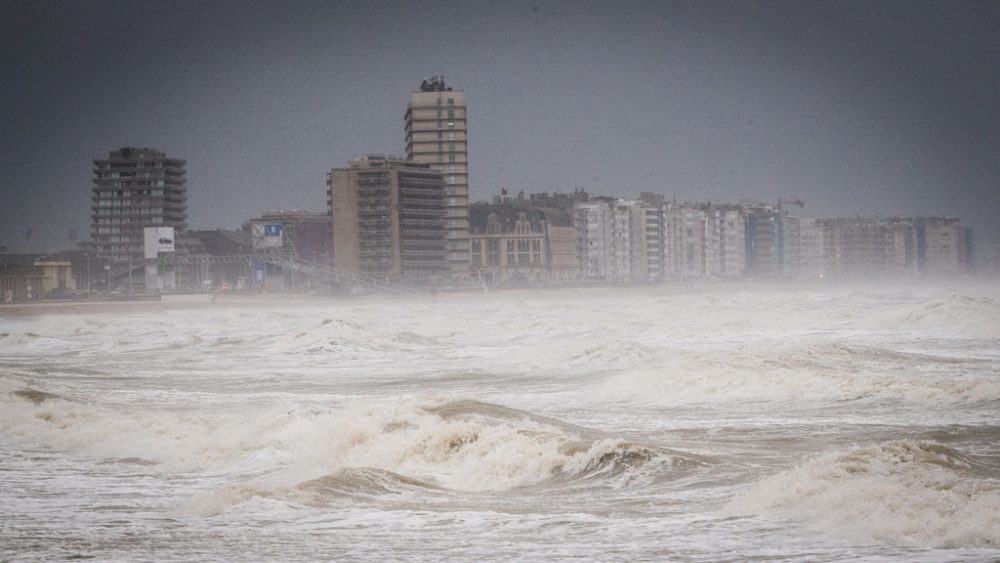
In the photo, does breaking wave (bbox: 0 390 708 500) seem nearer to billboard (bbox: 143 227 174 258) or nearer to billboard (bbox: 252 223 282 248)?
billboard (bbox: 252 223 282 248)

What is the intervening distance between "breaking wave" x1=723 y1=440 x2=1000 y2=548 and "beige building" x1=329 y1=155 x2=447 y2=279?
6458 inches

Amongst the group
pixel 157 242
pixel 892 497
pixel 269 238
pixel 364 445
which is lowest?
pixel 364 445

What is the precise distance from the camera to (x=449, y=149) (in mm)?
194875

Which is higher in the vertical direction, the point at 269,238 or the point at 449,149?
the point at 449,149

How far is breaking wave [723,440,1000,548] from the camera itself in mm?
14281

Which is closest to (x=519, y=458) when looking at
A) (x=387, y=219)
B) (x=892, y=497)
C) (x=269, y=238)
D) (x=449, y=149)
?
(x=892, y=497)

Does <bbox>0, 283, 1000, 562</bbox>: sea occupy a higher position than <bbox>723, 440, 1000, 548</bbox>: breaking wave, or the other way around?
<bbox>723, 440, 1000, 548</bbox>: breaking wave

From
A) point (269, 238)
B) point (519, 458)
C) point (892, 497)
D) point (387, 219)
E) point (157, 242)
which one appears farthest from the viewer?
point (387, 219)

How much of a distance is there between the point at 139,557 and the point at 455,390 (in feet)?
75.8

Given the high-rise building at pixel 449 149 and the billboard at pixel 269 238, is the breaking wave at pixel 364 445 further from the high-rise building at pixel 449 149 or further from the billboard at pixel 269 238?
the high-rise building at pixel 449 149

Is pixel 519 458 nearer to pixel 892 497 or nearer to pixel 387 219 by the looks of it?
pixel 892 497

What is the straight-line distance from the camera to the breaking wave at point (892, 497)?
46.9ft

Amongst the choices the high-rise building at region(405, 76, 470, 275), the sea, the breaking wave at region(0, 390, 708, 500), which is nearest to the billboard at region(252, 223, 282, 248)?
the high-rise building at region(405, 76, 470, 275)

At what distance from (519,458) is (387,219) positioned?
→ 540ft
